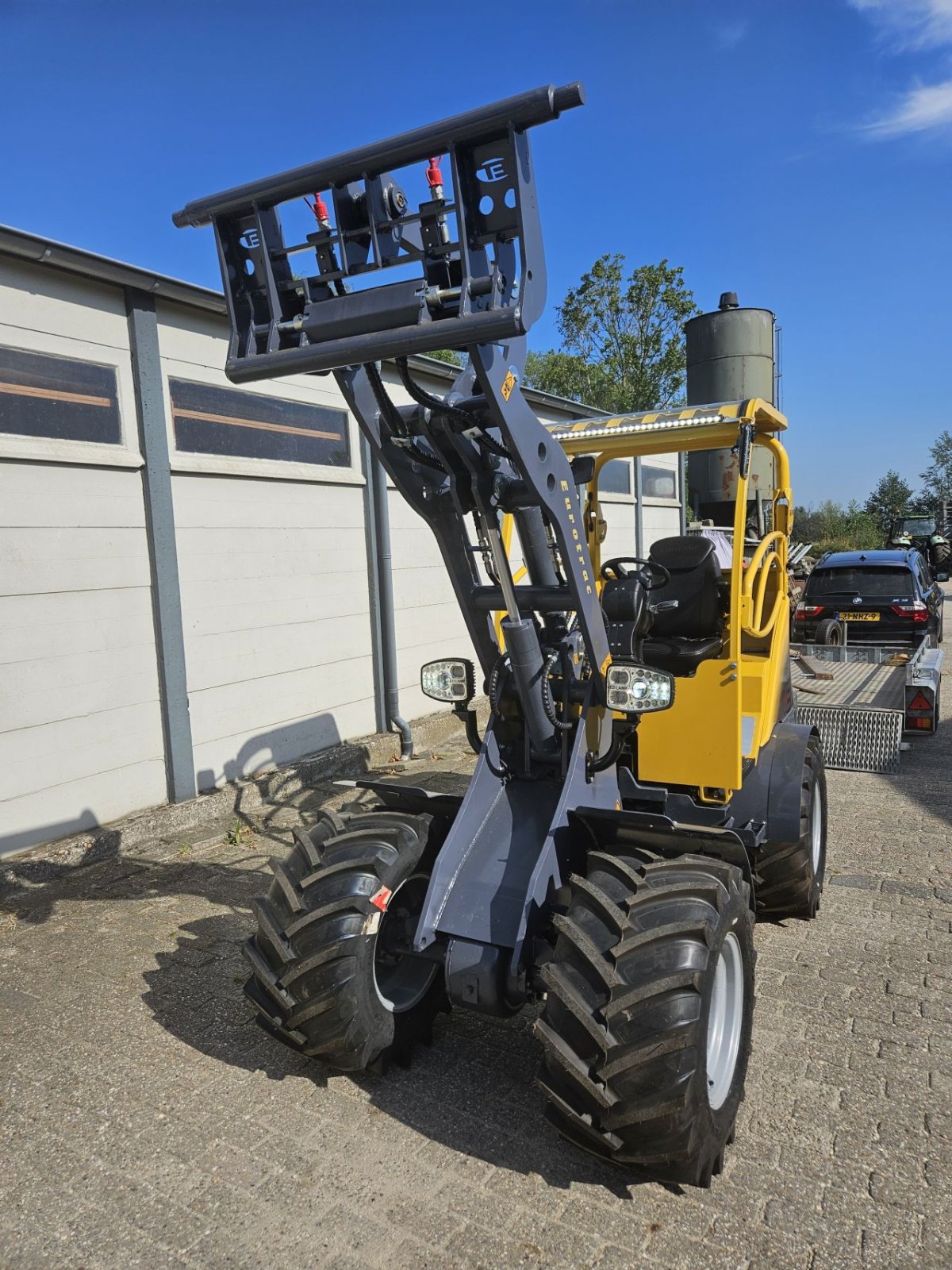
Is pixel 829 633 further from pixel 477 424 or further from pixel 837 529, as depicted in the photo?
pixel 837 529

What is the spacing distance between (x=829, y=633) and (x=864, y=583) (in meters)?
1.06

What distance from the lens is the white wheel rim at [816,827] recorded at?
4834 millimetres

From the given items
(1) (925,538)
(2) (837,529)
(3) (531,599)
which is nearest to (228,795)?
(3) (531,599)

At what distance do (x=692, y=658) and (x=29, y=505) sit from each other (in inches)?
164

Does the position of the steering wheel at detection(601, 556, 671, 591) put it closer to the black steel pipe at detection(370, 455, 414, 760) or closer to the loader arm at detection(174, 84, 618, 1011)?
the loader arm at detection(174, 84, 618, 1011)

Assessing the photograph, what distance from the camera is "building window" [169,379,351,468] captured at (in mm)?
6621

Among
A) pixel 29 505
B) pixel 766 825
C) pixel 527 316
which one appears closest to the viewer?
pixel 527 316

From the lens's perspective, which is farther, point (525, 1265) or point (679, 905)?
point (679, 905)

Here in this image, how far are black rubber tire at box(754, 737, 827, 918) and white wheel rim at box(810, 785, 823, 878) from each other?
0.13 m

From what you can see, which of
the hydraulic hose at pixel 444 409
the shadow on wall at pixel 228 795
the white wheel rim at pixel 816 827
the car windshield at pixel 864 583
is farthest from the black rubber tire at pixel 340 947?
the car windshield at pixel 864 583

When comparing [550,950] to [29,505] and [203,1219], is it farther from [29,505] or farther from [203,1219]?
[29,505]

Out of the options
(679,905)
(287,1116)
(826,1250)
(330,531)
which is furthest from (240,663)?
(826,1250)

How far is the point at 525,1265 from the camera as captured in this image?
2.44 m

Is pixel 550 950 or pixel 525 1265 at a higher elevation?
pixel 550 950
